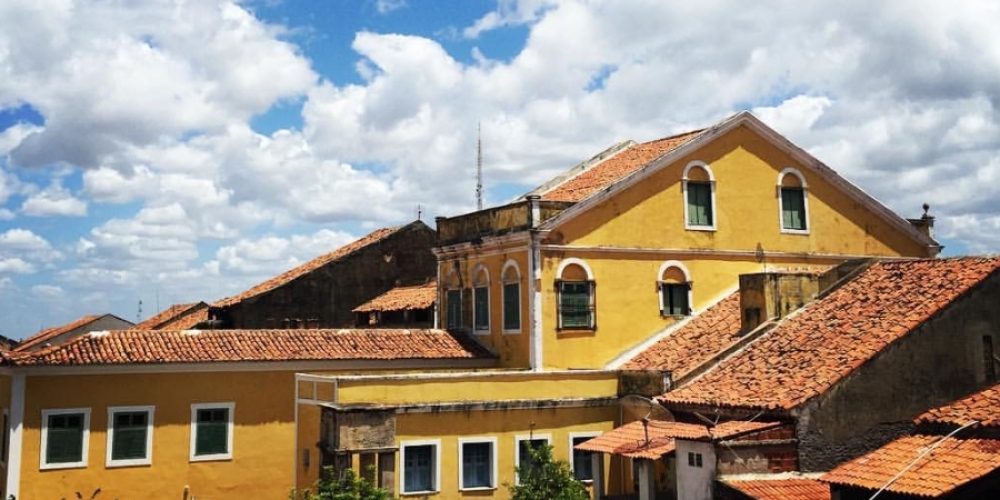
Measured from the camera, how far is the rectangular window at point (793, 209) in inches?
1098

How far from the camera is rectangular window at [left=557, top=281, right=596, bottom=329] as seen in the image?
24.8 metres

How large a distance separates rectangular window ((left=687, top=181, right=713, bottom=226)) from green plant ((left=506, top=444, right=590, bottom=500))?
920cm

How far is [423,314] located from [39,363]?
13.5 metres

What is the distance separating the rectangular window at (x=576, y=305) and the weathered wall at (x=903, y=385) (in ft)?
27.6

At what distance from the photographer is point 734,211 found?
27.1m

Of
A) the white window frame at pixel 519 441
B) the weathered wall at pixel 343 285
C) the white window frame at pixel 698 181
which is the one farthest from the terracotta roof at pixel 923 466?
the weathered wall at pixel 343 285

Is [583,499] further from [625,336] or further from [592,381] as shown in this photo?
[625,336]

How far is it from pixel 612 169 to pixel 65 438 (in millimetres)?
16456

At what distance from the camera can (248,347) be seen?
24891mm

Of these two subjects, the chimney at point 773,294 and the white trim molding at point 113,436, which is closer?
the chimney at point 773,294

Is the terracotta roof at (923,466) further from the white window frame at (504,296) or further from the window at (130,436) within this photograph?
the window at (130,436)

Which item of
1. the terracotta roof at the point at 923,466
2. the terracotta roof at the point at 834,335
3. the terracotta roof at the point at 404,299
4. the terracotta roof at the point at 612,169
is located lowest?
the terracotta roof at the point at 923,466

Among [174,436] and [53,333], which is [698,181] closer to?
[174,436]

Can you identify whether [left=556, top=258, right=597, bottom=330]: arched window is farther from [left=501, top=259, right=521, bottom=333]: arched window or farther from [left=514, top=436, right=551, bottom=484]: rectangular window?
[left=514, top=436, right=551, bottom=484]: rectangular window
